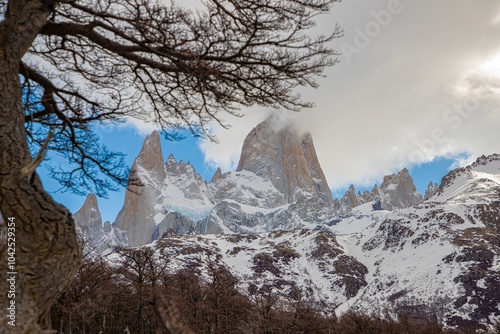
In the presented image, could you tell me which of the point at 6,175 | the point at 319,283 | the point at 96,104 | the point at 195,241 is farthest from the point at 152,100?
the point at 195,241

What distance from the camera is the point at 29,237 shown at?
84.4 inches

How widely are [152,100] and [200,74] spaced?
104 cm

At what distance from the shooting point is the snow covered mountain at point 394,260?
90.9m

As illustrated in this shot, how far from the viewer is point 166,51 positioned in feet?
11.3

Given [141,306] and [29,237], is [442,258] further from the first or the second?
[29,237]

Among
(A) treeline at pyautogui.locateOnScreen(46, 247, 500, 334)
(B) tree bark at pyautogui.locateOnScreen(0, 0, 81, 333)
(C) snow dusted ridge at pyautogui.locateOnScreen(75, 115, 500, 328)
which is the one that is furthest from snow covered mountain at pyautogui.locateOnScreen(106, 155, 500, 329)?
(B) tree bark at pyautogui.locateOnScreen(0, 0, 81, 333)

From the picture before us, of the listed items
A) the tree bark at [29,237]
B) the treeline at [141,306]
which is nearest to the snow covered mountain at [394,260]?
the treeline at [141,306]

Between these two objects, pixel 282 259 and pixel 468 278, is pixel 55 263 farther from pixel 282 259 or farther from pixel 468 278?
pixel 282 259

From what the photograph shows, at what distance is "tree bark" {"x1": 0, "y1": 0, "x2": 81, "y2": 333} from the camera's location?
Answer: 2072 millimetres

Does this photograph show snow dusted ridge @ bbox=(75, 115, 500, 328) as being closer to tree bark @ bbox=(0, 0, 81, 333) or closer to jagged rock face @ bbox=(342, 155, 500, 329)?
jagged rock face @ bbox=(342, 155, 500, 329)

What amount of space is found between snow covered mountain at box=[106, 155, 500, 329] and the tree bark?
81.8m

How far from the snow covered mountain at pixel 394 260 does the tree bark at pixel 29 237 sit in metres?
81.8

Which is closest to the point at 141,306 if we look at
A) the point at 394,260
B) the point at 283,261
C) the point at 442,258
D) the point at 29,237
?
the point at 29,237

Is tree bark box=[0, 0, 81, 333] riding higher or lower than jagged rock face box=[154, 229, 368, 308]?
lower
